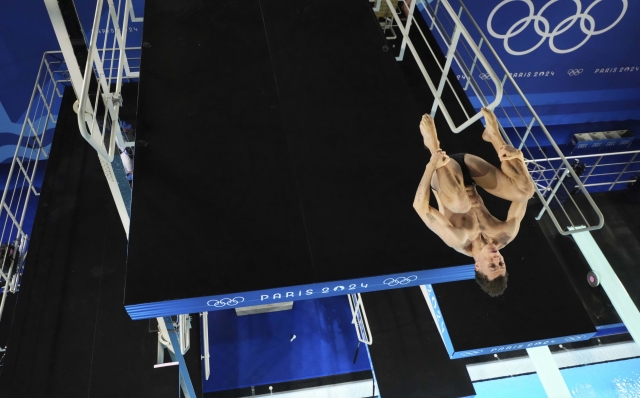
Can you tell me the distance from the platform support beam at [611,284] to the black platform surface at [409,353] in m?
1.67

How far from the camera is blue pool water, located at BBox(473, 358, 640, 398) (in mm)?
5359

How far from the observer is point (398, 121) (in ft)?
10.8

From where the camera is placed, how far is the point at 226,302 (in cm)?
249

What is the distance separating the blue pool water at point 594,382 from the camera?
536 centimetres

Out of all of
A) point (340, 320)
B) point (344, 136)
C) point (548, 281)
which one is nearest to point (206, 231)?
point (344, 136)

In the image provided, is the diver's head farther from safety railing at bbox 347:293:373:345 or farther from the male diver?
safety railing at bbox 347:293:373:345

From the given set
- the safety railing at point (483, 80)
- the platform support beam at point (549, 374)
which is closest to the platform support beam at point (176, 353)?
the safety railing at point (483, 80)

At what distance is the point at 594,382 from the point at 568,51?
414cm

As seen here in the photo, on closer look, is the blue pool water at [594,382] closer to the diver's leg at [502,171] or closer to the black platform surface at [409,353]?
the black platform surface at [409,353]

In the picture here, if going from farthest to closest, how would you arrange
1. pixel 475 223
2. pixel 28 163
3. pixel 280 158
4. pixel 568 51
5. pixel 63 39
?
pixel 568 51 → pixel 28 163 → pixel 280 158 → pixel 475 223 → pixel 63 39

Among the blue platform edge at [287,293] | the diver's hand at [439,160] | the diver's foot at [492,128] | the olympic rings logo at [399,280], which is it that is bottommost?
the olympic rings logo at [399,280]

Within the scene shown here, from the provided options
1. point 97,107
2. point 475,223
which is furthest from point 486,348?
point 97,107

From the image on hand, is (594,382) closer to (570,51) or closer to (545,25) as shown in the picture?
(570,51)

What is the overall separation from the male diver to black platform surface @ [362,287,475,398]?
163cm
